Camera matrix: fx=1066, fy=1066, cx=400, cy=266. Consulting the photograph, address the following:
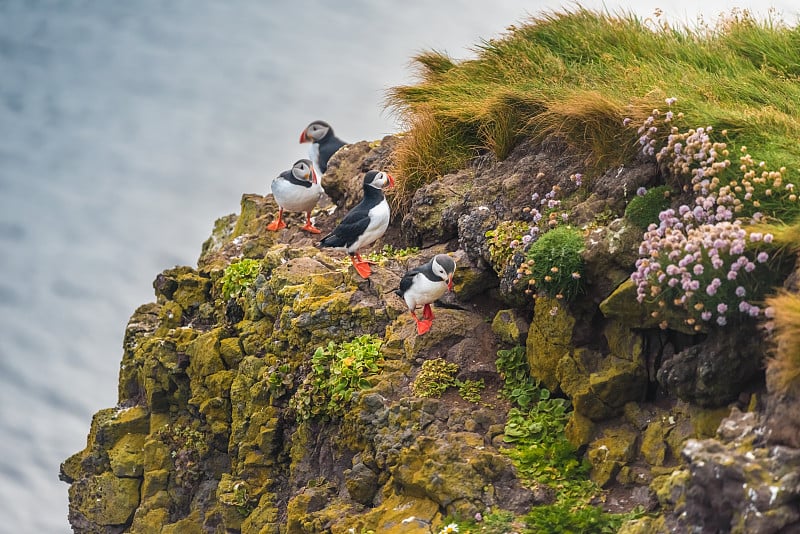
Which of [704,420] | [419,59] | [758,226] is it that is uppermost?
[419,59]

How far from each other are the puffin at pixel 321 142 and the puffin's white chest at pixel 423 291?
561cm

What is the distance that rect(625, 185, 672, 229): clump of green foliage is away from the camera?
10461mm

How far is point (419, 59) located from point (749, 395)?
8603 millimetres

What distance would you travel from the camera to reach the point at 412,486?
10211 mm

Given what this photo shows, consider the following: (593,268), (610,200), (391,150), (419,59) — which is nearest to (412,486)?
(593,268)

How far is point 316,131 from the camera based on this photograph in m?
17.1

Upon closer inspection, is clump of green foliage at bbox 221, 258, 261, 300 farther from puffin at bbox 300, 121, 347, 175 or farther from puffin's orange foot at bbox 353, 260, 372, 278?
puffin at bbox 300, 121, 347, 175

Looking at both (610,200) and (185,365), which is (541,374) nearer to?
(610,200)

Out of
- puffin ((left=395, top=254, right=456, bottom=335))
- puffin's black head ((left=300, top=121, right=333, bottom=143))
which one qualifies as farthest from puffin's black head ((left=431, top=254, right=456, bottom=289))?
puffin's black head ((left=300, top=121, right=333, bottom=143))

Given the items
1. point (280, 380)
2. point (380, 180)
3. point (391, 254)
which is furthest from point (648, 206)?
point (280, 380)

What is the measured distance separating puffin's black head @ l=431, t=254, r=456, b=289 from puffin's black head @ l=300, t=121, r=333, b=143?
6.25 m

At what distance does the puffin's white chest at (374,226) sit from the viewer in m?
12.8

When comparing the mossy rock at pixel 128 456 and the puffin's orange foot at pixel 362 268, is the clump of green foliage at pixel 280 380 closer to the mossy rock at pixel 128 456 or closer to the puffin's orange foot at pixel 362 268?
the puffin's orange foot at pixel 362 268

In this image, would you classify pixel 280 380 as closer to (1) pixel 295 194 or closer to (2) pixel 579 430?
(1) pixel 295 194
